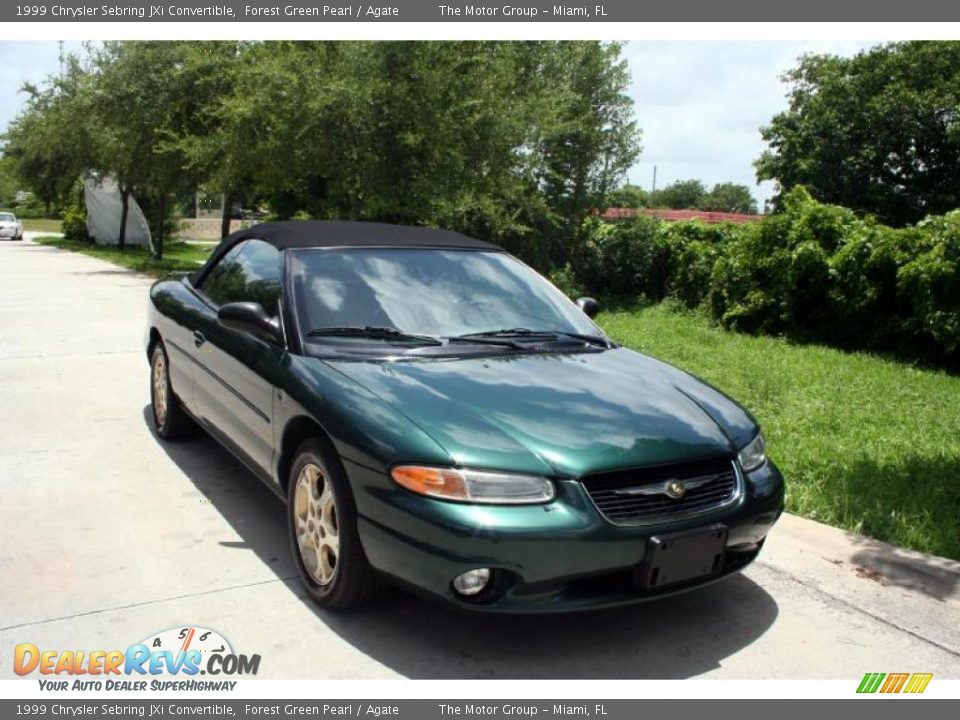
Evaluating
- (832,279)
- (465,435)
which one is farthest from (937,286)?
(465,435)

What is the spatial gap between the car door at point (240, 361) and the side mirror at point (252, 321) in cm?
5

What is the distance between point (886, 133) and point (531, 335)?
1098 inches

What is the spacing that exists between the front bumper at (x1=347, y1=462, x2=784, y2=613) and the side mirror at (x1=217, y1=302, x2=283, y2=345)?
1.13 metres

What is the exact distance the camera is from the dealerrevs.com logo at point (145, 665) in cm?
297

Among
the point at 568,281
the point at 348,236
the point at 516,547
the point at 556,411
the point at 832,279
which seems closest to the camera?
the point at 516,547

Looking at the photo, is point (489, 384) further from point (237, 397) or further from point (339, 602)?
point (237, 397)

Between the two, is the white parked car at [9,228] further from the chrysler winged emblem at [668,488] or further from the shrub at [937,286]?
the chrysler winged emblem at [668,488]

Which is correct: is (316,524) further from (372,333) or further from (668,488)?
(668,488)

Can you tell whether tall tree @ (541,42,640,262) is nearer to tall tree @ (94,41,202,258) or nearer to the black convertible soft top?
tall tree @ (94,41,202,258)

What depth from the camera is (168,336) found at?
5.57m

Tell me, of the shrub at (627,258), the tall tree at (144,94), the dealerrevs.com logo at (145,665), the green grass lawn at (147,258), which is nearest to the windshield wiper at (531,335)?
the dealerrevs.com logo at (145,665)

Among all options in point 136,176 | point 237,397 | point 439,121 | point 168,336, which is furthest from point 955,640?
point 136,176

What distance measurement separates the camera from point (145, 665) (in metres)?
3.06

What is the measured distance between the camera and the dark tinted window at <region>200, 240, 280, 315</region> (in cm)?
435
